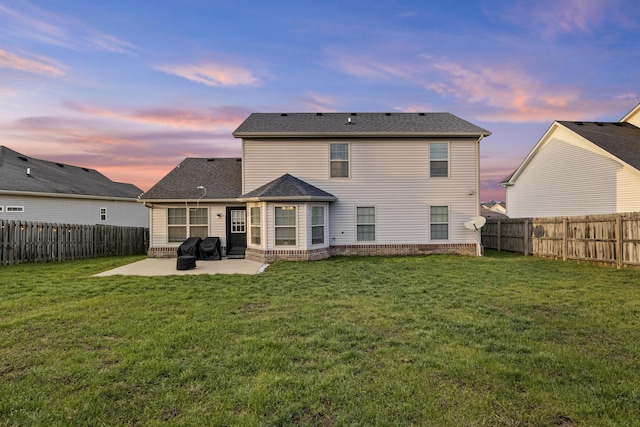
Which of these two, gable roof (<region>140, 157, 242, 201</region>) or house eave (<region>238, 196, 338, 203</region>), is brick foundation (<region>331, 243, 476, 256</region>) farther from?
gable roof (<region>140, 157, 242, 201</region>)

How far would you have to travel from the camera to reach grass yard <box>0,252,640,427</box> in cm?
272

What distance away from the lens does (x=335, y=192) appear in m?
14.2

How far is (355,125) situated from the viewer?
14711 millimetres

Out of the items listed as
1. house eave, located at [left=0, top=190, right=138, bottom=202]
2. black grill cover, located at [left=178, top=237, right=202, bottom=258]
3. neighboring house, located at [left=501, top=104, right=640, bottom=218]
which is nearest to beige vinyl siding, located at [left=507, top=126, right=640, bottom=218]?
neighboring house, located at [left=501, top=104, right=640, bottom=218]

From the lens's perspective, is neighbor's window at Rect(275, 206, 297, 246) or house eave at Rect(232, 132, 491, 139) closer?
neighbor's window at Rect(275, 206, 297, 246)

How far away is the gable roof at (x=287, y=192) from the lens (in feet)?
40.8

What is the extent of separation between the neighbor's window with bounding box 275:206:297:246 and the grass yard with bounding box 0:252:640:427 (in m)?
5.35

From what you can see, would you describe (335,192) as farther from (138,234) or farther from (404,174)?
(138,234)

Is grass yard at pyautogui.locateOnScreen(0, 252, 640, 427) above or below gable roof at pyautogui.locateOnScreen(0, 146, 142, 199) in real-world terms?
below

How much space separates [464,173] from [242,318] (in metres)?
12.4

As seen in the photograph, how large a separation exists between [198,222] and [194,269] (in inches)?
158

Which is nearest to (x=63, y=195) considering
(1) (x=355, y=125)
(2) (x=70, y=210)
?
(2) (x=70, y=210)

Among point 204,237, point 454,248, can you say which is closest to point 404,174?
point 454,248

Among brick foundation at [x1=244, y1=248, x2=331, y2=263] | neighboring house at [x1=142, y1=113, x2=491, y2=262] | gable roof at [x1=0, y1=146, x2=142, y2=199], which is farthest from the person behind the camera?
gable roof at [x1=0, y1=146, x2=142, y2=199]
